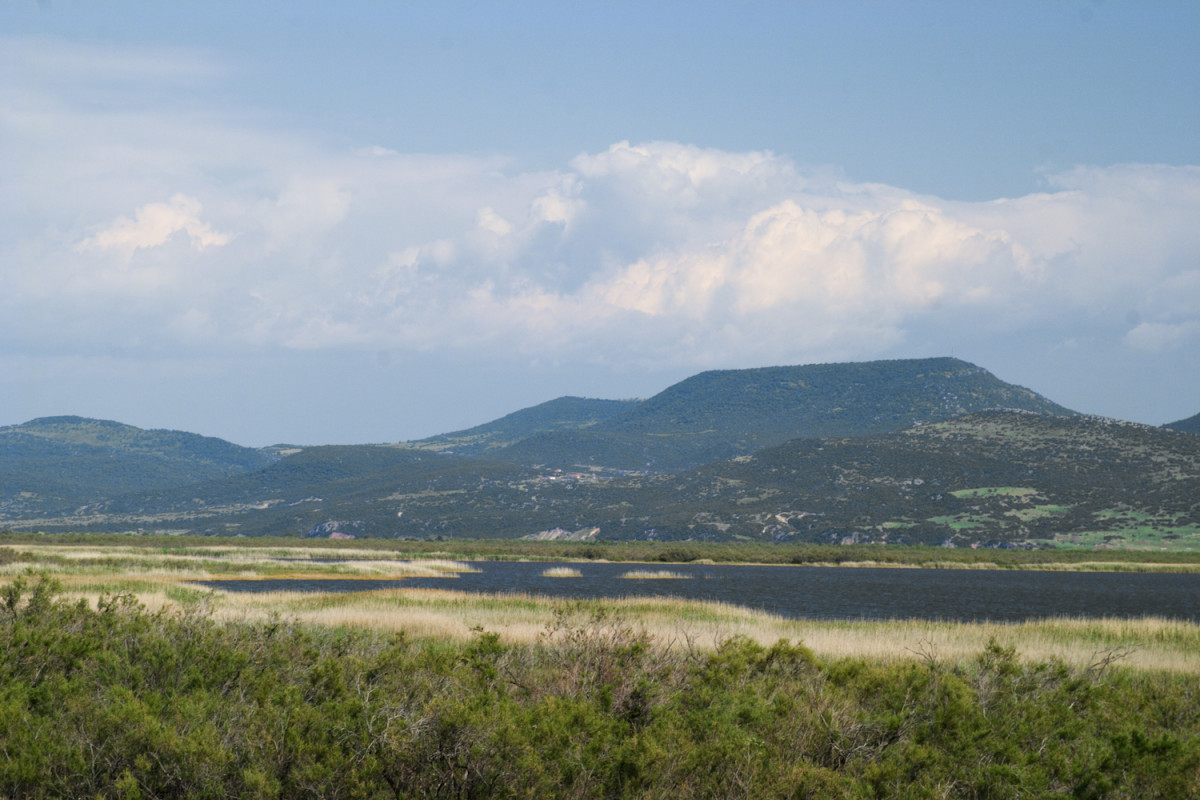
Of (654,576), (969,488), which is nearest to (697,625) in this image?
(654,576)

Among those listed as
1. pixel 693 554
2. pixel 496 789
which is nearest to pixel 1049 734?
pixel 496 789

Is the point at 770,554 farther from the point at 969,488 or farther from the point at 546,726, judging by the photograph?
the point at 546,726

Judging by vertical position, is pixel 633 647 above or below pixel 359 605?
above

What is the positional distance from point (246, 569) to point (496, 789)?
188ft

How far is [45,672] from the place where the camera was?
12.6 meters

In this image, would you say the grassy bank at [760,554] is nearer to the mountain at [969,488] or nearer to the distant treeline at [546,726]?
the mountain at [969,488]

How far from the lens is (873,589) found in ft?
200

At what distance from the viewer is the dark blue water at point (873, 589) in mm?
45906

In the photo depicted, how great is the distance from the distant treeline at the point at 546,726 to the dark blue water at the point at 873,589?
92.8 ft

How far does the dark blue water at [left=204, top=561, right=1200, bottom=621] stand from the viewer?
4591cm

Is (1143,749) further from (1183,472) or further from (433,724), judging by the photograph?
(1183,472)

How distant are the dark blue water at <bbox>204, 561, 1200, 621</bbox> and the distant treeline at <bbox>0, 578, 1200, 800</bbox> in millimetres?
28281

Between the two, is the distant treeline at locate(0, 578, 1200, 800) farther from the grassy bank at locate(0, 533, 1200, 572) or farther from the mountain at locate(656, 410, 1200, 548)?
the mountain at locate(656, 410, 1200, 548)

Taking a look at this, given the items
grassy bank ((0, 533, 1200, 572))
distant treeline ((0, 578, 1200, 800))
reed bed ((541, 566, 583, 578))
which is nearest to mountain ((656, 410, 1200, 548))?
grassy bank ((0, 533, 1200, 572))
